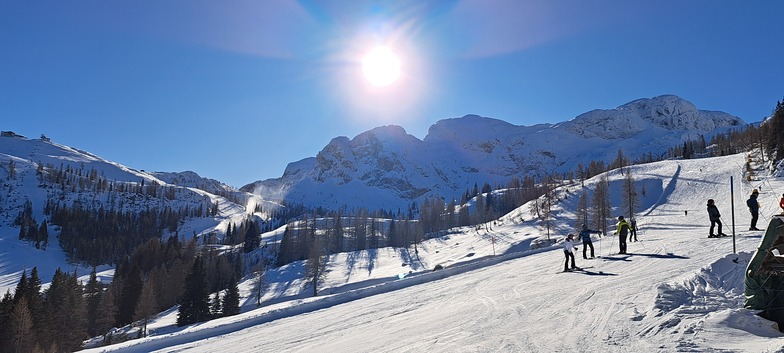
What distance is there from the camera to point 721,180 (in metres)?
93.5

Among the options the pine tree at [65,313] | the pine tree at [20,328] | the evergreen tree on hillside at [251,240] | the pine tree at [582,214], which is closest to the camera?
the pine tree at [20,328]

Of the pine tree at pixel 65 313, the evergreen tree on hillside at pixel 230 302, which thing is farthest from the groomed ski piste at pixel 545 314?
the evergreen tree on hillside at pixel 230 302

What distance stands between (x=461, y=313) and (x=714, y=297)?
657 cm

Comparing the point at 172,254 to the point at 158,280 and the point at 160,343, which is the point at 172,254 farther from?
the point at 160,343

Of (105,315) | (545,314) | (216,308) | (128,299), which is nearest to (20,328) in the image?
(216,308)

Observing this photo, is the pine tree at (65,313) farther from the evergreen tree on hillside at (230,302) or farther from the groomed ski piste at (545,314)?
the groomed ski piste at (545,314)

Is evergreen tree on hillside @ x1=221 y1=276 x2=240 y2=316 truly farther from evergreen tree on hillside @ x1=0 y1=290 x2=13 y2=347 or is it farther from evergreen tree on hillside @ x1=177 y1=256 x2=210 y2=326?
evergreen tree on hillside @ x1=0 y1=290 x2=13 y2=347

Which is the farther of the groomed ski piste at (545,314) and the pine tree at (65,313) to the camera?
the pine tree at (65,313)

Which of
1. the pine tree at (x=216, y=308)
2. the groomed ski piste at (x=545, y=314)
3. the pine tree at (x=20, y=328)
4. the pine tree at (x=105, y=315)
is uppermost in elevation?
the groomed ski piste at (x=545, y=314)

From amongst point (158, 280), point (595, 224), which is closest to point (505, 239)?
point (595, 224)

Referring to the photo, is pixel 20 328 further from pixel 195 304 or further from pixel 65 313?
pixel 195 304

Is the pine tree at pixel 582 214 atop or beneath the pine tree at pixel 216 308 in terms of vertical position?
atop

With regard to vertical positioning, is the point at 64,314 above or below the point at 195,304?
below

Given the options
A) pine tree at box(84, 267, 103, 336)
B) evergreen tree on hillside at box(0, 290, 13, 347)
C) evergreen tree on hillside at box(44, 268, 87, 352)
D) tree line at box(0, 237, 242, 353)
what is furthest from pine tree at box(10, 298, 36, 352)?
pine tree at box(84, 267, 103, 336)
